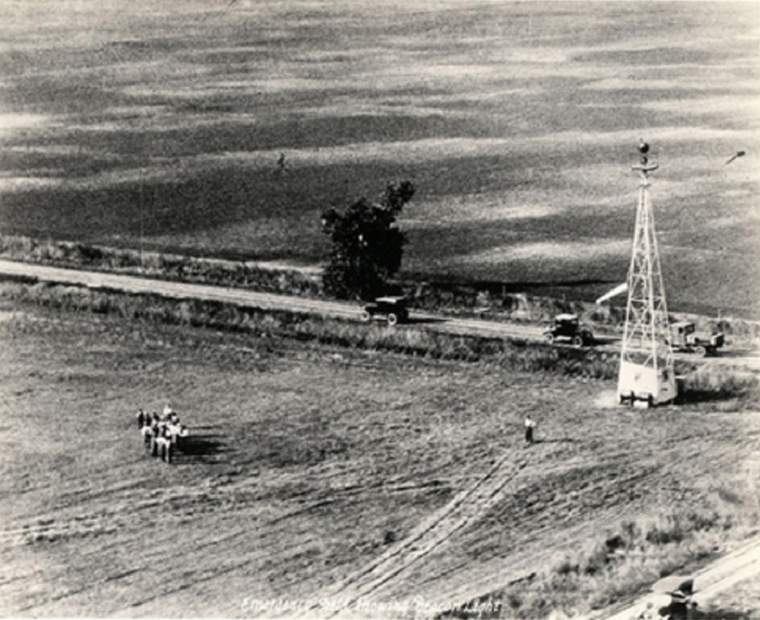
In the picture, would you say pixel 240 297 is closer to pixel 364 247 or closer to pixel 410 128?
pixel 364 247

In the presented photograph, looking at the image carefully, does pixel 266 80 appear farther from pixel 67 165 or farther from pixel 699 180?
pixel 699 180

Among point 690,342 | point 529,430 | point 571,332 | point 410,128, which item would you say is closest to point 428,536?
point 529,430

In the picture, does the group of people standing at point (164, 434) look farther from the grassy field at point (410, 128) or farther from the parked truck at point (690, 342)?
the grassy field at point (410, 128)

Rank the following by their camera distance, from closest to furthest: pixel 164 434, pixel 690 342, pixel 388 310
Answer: pixel 164 434 < pixel 690 342 < pixel 388 310

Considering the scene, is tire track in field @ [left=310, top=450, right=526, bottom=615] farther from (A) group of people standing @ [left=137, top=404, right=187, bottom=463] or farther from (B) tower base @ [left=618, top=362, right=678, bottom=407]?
(A) group of people standing @ [left=137, top=404, right=187, bottom=463]

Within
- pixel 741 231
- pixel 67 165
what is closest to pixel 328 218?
pixel 741 231

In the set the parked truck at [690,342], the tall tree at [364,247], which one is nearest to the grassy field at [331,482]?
the parked truck at [690,342]

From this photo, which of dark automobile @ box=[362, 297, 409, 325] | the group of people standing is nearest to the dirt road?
dark automobile @ box=[362, 297, 409, 325]
